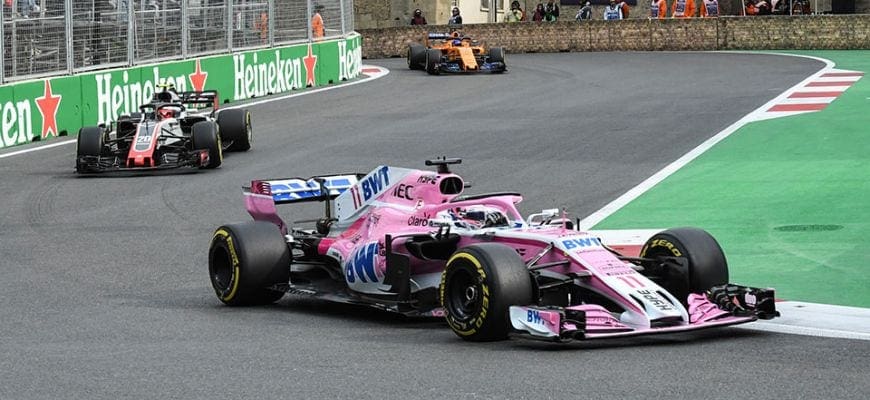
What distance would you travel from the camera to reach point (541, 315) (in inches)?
340

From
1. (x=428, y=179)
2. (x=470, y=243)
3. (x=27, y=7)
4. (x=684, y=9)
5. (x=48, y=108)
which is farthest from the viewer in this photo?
(x=684, y=9)

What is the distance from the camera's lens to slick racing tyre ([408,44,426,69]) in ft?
135

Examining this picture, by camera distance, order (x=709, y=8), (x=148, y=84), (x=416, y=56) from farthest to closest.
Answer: (x=709, y=8), (x=416, y=56), (x=148, y=84)

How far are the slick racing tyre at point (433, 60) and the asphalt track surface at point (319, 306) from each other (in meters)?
10.6

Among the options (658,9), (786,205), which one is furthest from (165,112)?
(658,9)

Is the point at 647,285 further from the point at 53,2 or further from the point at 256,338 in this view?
the point at 53,2

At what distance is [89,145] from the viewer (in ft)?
64.5

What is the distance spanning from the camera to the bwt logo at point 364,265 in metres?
10.3

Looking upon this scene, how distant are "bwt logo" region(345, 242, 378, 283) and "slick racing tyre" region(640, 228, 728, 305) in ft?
6.11

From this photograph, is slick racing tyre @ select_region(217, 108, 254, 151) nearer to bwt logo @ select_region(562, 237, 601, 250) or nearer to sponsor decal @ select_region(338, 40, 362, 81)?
bwt logo @ select_region(562, 237, 601, 250)

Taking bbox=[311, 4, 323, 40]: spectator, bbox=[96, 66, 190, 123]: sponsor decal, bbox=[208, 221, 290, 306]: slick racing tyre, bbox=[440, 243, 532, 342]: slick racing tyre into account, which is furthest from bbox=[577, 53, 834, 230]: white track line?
bbox=[311, 4, 323, 40]: spectator

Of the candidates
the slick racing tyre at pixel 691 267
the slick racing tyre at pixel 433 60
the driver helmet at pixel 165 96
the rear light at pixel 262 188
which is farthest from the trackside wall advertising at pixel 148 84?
the slick racing tyre at pixel 691 267

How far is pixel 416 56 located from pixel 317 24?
4.94 m

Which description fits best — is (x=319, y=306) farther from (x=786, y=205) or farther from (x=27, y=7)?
(x=27, y=7)
